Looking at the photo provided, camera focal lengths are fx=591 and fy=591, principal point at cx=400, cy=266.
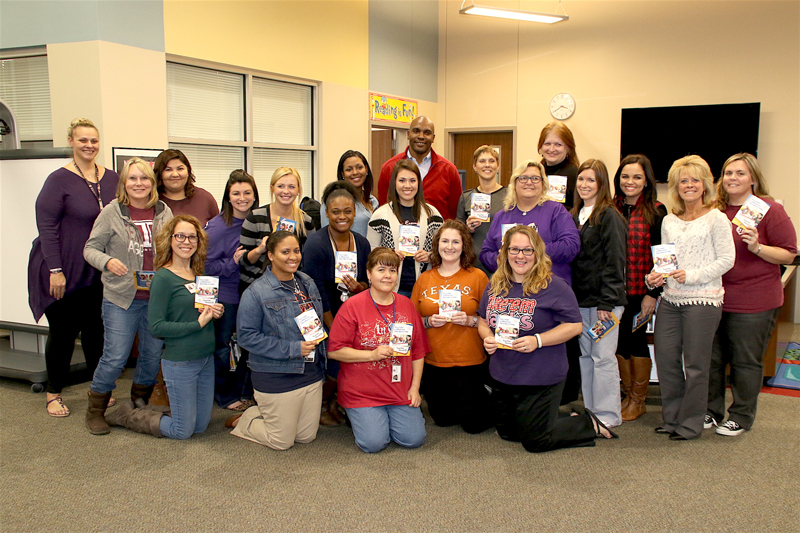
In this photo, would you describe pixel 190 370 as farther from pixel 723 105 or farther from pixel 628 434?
pixel 723 105

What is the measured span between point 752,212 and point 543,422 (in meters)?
1.57

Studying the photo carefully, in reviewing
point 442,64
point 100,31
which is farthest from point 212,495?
point 442,64

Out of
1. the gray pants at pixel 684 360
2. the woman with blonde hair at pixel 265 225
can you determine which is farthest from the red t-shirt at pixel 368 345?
the gray pants at pixel 684 360

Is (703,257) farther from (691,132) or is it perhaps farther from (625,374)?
(691,132)

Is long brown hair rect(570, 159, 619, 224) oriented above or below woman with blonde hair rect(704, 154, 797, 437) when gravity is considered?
above

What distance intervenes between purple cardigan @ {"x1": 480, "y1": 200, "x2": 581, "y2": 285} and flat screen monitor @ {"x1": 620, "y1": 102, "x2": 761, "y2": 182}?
4.32m

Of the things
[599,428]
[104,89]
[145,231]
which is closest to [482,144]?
[104,89]

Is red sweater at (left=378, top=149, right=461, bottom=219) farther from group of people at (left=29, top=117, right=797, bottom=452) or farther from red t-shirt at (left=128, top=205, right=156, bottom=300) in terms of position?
red t-shirt at (left=128, top=205, right=156, bottom=300)

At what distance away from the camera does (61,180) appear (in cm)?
364

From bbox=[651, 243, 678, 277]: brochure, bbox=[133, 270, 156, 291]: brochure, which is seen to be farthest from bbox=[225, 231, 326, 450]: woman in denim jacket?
bbox=[651, 243, 678, 277]: brochure

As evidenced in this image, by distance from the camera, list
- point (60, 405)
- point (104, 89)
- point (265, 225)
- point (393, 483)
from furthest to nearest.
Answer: point (104, 89)
point (60, 405)
point (265, 225)
point (393, 483)

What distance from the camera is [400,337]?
305 centimetres

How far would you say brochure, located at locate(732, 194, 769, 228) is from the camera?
3125 millimetres

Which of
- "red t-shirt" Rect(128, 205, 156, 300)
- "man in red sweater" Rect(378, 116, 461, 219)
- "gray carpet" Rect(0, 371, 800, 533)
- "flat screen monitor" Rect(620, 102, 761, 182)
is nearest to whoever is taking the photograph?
"gray carpet" Rect(0, 371, 800, 533)
